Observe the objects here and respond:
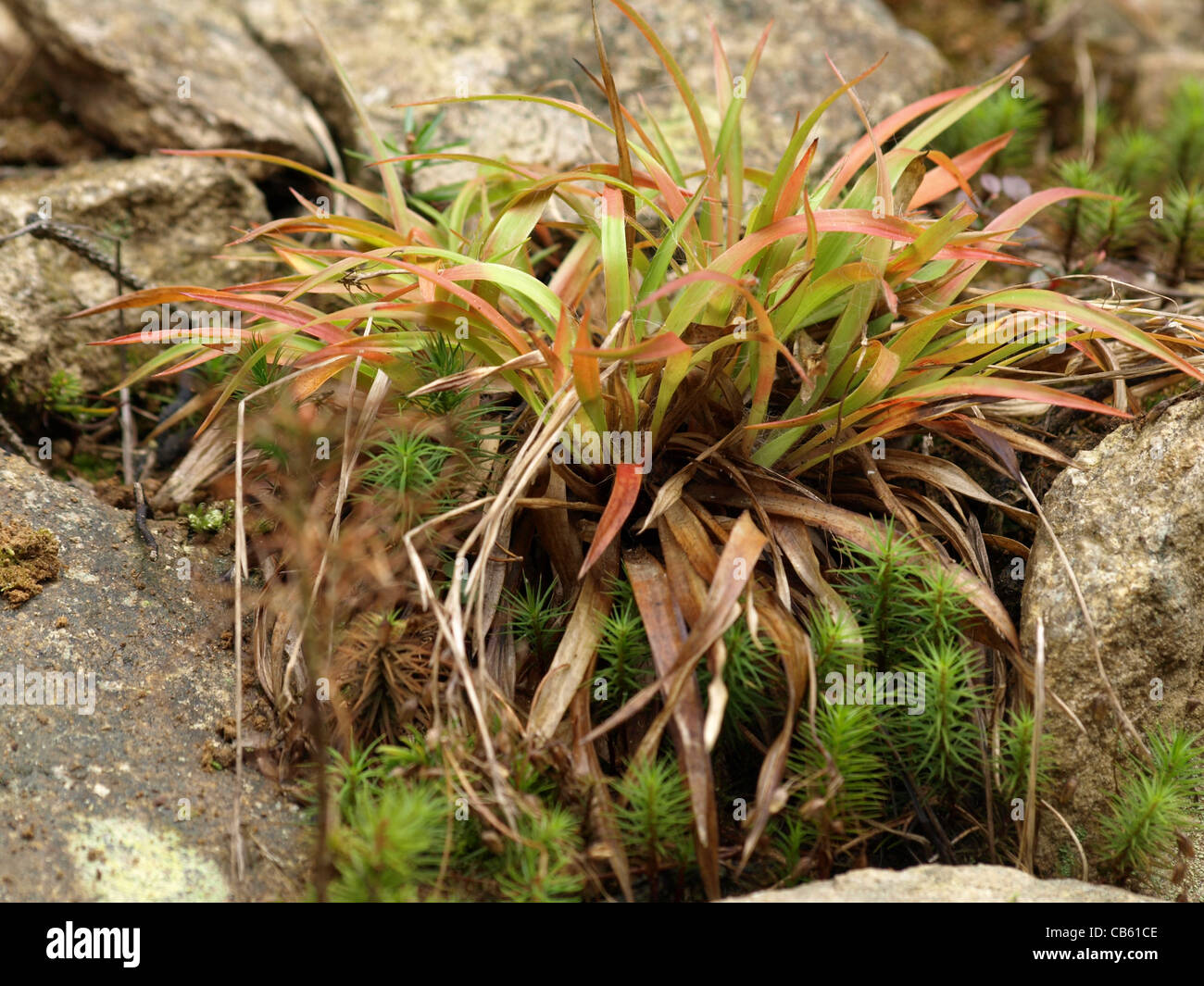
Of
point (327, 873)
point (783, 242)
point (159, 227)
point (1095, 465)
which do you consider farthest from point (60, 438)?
point (1095, 465)

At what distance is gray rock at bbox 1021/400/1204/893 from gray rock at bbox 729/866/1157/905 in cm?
21

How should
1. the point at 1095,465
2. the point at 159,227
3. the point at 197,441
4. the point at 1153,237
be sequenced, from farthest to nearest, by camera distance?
the point at 1153,237 → the point at 159,227 → the point at 197,441 → the point at 1095,465

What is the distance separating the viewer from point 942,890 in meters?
1.77

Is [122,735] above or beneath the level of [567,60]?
beneath

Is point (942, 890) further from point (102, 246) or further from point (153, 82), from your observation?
point (153, 82)

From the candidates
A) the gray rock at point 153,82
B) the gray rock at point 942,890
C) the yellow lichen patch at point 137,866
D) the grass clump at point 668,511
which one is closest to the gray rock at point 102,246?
the gray rock at point 153,82

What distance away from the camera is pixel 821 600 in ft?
6.79

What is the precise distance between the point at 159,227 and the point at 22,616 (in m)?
1.54

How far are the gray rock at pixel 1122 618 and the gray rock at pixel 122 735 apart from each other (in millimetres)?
1554

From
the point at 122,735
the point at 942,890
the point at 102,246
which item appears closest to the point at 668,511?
the point at 942,890

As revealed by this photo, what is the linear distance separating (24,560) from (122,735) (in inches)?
19.7

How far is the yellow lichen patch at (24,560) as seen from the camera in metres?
2.15

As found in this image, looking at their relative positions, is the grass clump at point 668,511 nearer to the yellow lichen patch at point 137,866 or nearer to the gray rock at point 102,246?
the yellow lichen patch at point 137,866

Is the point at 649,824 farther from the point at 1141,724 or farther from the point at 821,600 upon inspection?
the point at 1141,724
